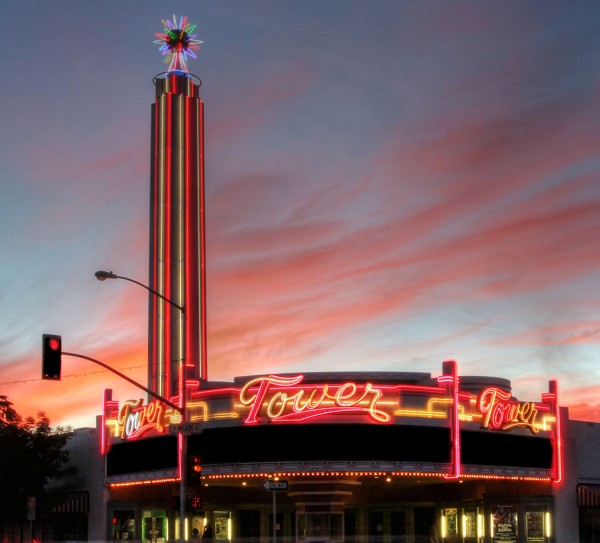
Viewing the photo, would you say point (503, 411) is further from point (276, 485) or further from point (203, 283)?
point (203, 283)

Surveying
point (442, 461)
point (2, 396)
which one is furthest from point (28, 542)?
point (442, 461)

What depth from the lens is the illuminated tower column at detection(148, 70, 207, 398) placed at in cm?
6562

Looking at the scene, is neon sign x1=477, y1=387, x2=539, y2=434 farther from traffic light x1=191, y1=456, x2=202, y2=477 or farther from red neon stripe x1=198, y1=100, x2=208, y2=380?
red neon stripe x1=198, y1=100, x2=208, y2=380

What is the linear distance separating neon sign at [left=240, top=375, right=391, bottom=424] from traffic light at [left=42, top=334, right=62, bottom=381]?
15936 millimetres

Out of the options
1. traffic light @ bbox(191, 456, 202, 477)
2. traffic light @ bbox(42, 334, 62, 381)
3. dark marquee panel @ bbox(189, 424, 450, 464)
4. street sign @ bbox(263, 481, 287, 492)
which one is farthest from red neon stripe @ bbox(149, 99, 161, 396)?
traffic light @ bbox(42, 334, 62, 381)

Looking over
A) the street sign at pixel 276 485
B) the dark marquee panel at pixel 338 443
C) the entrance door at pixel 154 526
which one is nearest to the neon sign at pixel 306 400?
the dark marquee panel at pixel 338 443

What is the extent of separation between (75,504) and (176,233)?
18.4 m

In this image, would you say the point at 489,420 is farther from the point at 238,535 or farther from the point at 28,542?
the point at 28,542

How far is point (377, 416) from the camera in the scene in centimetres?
4569

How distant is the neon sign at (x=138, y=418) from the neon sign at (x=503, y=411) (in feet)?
50.1

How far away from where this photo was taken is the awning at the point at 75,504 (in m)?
58.9

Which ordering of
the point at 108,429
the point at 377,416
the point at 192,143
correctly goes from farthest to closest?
the point at 192,143
the point at 108,429
the point at 377,416

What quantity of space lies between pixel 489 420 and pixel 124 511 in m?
21.8

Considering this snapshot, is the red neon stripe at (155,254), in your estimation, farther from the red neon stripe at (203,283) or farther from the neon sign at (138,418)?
the neon sign at (138,418)
